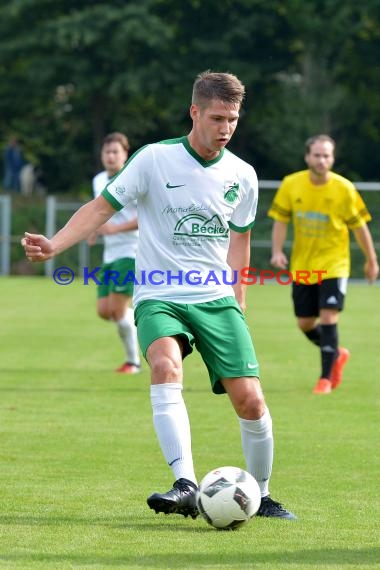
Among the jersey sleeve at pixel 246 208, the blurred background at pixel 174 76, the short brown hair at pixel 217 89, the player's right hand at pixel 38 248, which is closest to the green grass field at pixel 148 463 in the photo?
the player's right hand at pixel 38 248

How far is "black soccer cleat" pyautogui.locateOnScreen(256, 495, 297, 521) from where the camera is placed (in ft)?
20.6

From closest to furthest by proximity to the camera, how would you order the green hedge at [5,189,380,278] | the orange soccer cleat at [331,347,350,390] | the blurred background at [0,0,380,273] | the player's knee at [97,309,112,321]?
the orange soccer cleat at [331,347,350,390] < the player's knee at [97,309,112,321] < the green hedge at [5,189,380,278] < the blurred background at [0,0,380,273]

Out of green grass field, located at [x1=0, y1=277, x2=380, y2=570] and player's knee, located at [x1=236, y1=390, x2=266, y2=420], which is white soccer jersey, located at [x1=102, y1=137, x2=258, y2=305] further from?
green grass field, located at [x1=0, y1=277, x2=380, y2=570]

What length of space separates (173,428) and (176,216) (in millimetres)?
1036

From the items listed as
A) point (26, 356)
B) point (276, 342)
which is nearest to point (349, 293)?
point (276, 342)

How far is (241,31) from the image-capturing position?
40.1m

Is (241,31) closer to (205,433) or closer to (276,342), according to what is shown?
(276,342)

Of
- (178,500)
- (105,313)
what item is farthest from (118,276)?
(178,500)

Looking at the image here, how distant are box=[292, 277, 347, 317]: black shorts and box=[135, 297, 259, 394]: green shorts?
512 cm

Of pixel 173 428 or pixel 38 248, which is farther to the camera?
pixel 173 428

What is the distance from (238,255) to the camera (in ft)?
22.4

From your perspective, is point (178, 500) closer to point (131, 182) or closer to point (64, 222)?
point (131, 182)

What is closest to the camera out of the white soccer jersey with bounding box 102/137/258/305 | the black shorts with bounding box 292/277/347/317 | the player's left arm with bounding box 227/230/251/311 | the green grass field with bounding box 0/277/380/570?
the green grass field with bounding box 0/277/380/570

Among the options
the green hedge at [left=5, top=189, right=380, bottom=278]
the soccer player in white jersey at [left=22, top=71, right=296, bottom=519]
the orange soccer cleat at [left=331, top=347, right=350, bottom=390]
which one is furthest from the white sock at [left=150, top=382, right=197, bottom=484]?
the green hedge at [left=5, top=189, right=380, bottom=278]
